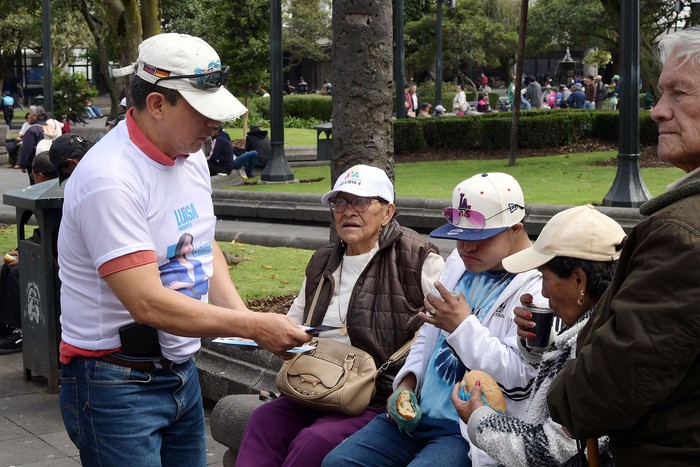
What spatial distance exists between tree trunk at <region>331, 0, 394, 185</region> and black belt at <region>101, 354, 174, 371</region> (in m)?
3.08

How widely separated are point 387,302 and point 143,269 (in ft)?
5.50

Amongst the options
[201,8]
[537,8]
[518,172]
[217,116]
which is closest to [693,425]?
[217,116]

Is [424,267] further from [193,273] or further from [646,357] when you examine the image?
[646,357]

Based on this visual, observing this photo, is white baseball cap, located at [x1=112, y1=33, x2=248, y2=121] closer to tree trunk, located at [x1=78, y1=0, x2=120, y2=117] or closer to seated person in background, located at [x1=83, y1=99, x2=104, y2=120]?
tree trunk, located at [x1=78, y1=0, x2=120, y2=117]

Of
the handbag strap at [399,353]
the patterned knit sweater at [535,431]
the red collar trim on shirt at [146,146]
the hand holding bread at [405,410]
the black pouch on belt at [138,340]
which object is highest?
the red collar trim on shirt at [146,146]

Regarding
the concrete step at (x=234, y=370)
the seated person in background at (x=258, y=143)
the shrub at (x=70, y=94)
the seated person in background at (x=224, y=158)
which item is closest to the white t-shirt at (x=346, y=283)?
the concrete step at (x=234, y=370)

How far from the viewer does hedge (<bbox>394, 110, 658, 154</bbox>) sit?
2197cm

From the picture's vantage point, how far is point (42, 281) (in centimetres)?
668

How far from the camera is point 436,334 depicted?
13.1ft

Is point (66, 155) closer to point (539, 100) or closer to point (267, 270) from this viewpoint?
point (267, 270)

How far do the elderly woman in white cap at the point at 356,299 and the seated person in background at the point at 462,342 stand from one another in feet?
0.71

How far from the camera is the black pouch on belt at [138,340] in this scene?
3027 mm

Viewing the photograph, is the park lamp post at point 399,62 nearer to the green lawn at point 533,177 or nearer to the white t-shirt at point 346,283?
the green lawn at point 533,177

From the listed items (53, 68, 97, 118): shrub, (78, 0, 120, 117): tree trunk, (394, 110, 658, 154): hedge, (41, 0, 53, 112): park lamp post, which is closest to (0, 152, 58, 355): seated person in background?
(41, 0, 53, 112): park lamp post
